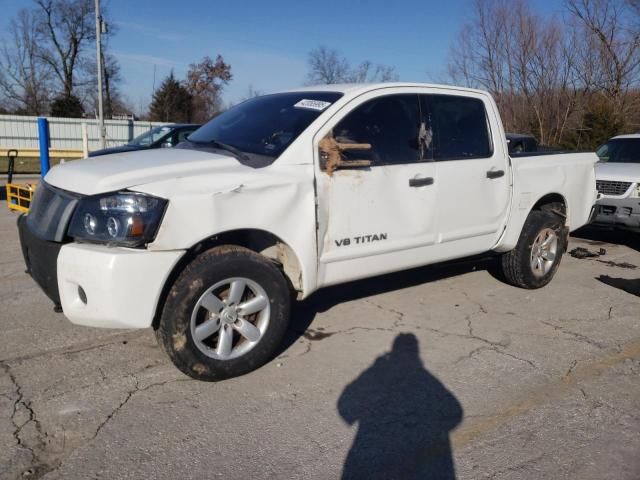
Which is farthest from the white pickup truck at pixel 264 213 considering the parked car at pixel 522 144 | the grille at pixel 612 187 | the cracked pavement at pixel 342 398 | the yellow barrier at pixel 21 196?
the parked car at pixel 522 144

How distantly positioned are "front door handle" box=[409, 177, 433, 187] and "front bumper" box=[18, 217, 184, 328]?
1.89 m

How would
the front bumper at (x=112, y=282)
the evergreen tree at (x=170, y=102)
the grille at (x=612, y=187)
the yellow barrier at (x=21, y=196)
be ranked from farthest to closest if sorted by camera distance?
1. the evergreen tree at (x=170, y=102)
2. the grille at (x=612, y=187)
3. the yellow barrier at (x=21, y=196)
4. the front bumper at (x=112, y=282)

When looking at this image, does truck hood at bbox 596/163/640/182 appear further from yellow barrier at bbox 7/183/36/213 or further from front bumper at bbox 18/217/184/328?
yellow barrier at bbox 7/183/36/213

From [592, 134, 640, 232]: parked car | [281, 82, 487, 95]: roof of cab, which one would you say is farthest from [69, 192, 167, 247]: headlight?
[592, 134, 640, 232]: parked car

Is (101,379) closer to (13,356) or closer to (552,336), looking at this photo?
(13,356)

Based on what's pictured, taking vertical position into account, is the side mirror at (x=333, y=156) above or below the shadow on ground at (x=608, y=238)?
above

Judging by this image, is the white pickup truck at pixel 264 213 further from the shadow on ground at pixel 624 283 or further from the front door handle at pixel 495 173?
the shadow on ground at pixel 624 283

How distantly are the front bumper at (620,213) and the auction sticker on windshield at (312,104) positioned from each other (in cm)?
531

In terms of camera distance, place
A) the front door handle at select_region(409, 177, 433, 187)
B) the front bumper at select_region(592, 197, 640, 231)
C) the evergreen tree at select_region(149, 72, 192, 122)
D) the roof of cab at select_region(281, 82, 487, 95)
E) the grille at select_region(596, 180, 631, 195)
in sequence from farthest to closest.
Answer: the evergreen tree at select_region(149, 72, 192, 122) → the grille at select_region(596, 180, 631, 195) → the front bumper at select_region(592, 197, 640, 231) → the front door handle at select_region(409, 177, 433, 187) → the roof of cab at select_region(281, 82, 487, 95)

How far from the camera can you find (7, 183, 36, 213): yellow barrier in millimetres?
7738

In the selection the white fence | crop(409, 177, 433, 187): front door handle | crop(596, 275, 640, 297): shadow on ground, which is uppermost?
the white fence

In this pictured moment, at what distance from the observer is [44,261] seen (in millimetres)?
3357

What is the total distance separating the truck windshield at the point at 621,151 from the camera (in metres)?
9.14

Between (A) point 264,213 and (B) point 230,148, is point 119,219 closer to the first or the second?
(A) point 264,213
